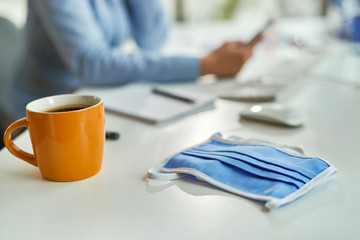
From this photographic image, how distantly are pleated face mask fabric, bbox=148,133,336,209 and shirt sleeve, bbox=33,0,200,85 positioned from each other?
0.48 m

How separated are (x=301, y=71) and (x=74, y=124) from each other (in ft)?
2.47

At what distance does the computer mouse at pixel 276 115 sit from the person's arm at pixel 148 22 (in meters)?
0.76

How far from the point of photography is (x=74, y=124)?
0.46 metres

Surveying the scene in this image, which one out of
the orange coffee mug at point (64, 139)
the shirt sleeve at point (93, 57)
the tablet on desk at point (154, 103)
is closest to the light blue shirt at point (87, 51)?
the shirt sleeve at point (93, 57)

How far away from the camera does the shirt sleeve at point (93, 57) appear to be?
92 centimetres

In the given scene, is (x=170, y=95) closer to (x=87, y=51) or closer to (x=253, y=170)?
(x=87, y=51)

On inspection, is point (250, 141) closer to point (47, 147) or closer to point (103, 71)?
point (47, 147)

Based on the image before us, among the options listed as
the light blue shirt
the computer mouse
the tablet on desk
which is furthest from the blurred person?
the computer mouse

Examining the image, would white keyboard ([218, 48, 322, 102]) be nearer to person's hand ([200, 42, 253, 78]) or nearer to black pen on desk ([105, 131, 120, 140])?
person's hand ([200, 42, 253, 78])

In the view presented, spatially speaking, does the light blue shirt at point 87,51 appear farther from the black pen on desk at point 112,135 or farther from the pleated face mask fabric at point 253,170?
the pleated face mask fabric at point 253,170

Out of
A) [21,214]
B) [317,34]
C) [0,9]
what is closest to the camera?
[21,214]

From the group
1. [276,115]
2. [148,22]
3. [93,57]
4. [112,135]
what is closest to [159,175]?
[112,135]

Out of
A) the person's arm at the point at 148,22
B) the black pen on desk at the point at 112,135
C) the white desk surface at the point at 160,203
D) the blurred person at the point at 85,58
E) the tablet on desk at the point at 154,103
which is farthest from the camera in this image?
the person's arm at the point at 148,22

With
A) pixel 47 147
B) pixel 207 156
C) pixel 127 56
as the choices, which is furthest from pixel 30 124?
pixel 127 56
